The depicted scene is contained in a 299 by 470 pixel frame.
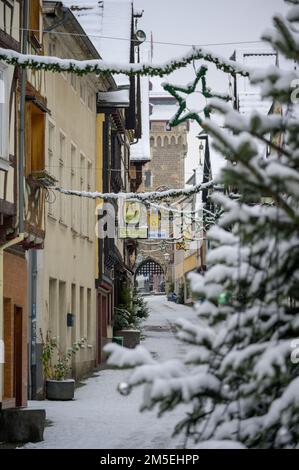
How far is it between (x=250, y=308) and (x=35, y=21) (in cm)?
1686

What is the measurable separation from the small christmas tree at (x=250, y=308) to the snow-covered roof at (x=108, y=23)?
106 feet

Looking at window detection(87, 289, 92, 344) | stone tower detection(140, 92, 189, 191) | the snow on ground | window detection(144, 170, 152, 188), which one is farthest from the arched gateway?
the snow on ground

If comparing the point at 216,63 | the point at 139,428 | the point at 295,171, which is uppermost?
the point at 216,63

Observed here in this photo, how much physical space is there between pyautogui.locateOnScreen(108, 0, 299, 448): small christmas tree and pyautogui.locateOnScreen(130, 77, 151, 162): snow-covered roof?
5246 cm

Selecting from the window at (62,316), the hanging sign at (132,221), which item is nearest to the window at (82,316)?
the window at (62,316)

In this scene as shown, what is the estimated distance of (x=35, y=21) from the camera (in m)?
22.0

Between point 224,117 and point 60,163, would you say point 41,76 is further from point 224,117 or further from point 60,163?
point 224,117

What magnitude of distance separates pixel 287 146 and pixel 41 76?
648 inches

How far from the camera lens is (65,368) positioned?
85.3 ft

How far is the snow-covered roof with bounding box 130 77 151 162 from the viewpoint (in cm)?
5842

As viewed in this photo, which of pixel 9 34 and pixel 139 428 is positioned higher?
pixel 9 34

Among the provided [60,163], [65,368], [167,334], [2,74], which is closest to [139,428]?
[2,74]

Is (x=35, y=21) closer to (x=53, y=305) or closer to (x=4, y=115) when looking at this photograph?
(x=4, y=115)

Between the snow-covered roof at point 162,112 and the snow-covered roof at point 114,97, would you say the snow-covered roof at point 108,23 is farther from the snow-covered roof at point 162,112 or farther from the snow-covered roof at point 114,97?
the snow-covered roof at point 162,112
